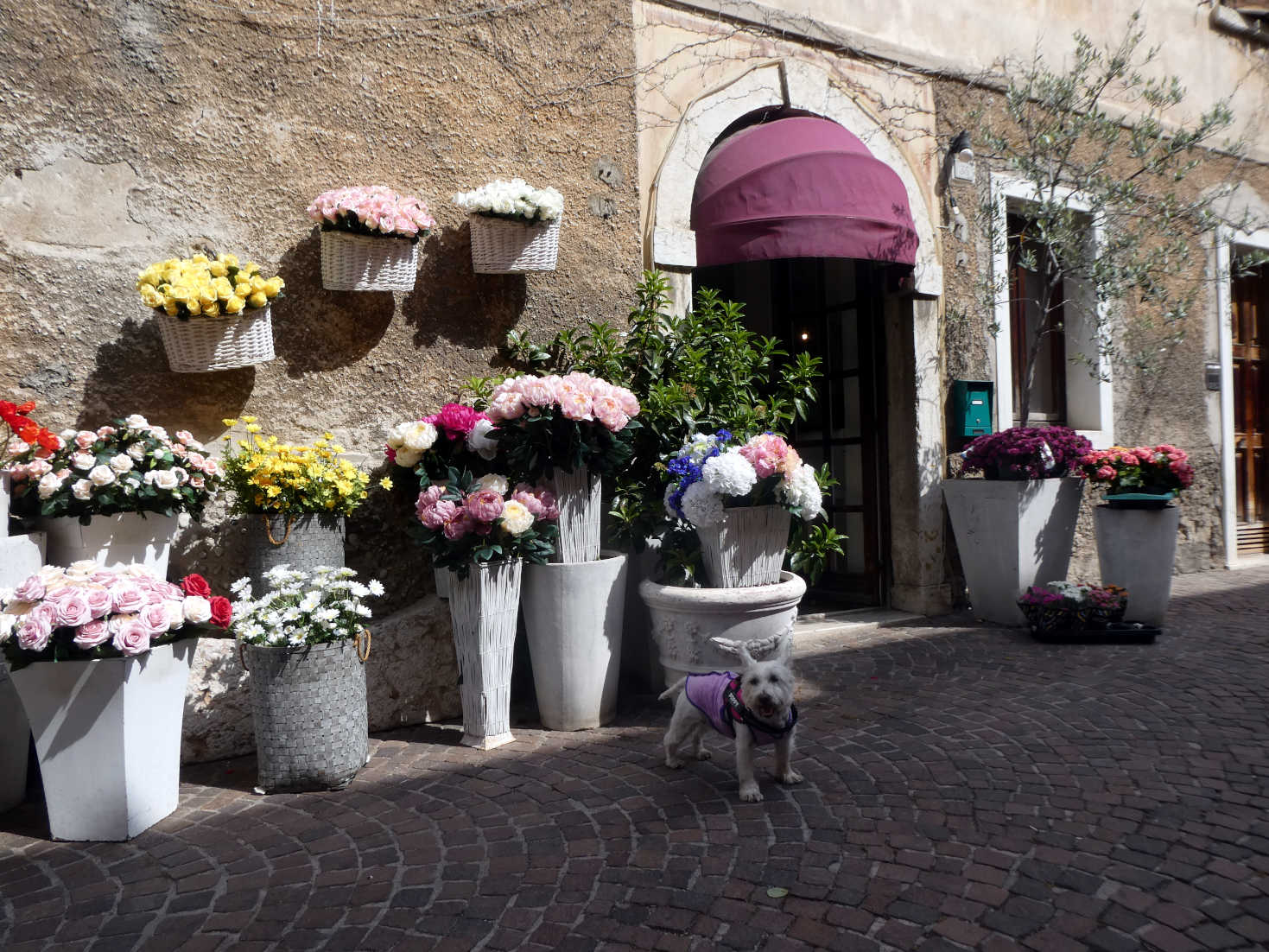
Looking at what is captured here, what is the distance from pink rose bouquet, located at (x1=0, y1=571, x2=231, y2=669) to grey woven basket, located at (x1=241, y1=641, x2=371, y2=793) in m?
0.34

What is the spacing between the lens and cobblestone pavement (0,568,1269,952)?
2232 millimetres

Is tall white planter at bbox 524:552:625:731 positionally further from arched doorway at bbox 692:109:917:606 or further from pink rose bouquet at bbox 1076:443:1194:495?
pink rose bouquet at bbox 1076:443:1194:495

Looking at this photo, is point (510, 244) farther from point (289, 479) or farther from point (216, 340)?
point (289, 479)

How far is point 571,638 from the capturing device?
389cm

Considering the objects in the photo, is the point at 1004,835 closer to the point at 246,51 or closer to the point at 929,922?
the point at 929,922

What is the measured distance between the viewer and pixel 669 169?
5.19 meters

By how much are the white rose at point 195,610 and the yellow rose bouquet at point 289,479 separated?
0.62 metres

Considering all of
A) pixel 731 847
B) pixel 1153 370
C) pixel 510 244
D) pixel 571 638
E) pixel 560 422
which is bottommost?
pixel 731 847

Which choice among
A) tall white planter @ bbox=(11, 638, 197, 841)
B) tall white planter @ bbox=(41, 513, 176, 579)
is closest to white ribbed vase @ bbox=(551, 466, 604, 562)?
tall white planter @ bbox=(41, 513, 176, 579)

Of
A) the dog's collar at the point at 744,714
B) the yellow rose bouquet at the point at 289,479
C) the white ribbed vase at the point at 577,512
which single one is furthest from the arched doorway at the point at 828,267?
the dog's collar at the point at 744,714

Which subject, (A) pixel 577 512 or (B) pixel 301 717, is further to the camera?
(A) pixel 577 512

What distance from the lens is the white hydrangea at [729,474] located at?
3744 mm

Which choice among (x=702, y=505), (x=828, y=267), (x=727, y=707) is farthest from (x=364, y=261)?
(x=828, y=267)

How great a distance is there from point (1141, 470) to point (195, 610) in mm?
5390
